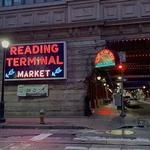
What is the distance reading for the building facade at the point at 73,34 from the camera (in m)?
27.3

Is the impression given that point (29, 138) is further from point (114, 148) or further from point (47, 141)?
point (114, 148)

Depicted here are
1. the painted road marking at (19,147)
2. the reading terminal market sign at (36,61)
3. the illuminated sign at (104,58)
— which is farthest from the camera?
the reading terminal market sign at (36,61)

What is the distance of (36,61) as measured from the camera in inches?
1133

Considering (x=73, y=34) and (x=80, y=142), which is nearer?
(x=80, y=142)

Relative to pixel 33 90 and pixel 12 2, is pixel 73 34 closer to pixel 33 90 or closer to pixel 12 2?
pixel 33 90

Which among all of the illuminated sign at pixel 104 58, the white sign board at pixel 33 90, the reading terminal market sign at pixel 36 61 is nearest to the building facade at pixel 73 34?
the white sign board at pixel 33 90

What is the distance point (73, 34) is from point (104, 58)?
10.2 ft

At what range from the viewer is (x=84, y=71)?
27.7 m

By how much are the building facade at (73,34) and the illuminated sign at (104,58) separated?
30.0 inches

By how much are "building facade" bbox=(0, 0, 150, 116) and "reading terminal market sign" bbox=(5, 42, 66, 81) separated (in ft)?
1.33

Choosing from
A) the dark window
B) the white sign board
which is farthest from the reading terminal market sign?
the dark window

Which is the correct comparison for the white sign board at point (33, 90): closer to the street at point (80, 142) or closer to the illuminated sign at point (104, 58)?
the illuminated sign at point (104, 58)

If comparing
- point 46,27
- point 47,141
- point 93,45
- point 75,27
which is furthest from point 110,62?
point 47,141

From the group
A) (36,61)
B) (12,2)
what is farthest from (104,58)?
(12,2)
